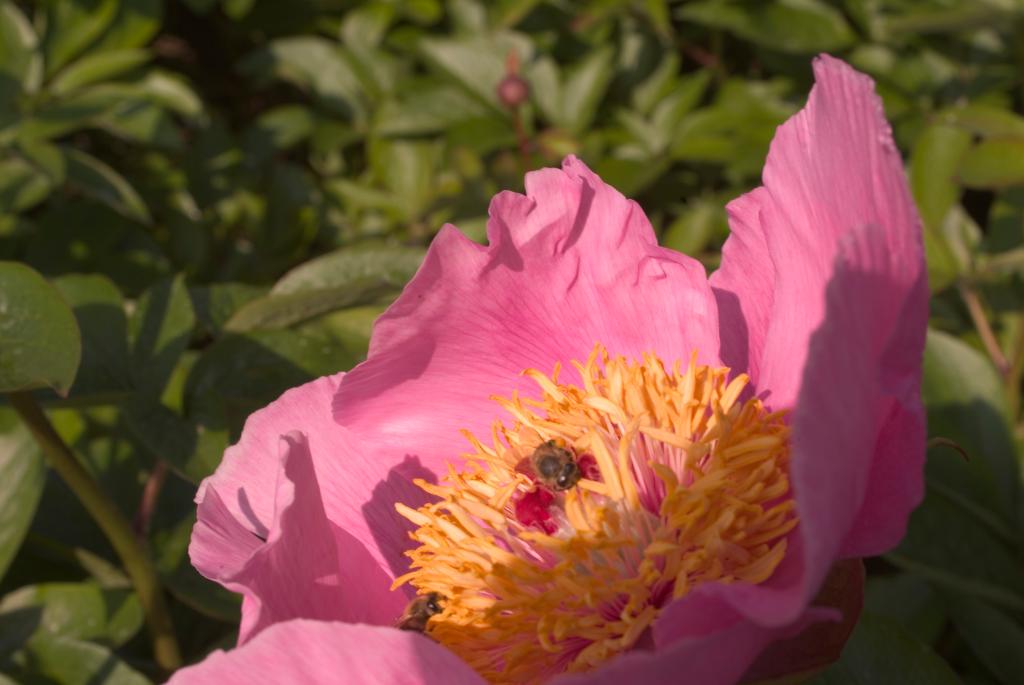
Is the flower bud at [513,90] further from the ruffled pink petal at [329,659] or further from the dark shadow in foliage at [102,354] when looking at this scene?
the ruffled pink petal at [329,659]

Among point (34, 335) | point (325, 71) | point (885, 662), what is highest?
point (325, 71)

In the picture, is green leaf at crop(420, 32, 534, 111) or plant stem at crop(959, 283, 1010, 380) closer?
plant stem at crop(959, 283, 1010, 380)

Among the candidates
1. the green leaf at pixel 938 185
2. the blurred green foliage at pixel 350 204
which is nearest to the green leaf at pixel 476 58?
the blurred green foliage at pixel 350 204

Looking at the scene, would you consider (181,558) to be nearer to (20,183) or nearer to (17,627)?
(17,627)

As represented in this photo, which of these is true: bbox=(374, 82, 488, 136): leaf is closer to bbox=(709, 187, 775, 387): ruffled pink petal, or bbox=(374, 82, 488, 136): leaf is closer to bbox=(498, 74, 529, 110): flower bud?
bbox=(498, 74, 529, 110): flower bud

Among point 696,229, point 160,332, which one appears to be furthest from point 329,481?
point 696,229

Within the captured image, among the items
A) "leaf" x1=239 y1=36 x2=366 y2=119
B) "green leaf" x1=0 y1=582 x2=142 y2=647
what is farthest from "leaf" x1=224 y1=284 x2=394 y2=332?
"leaf" x1=239 y1=36 x2=366 y2=119
